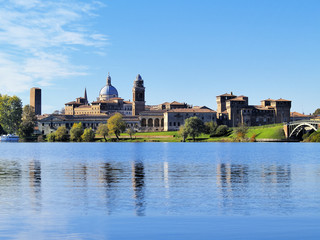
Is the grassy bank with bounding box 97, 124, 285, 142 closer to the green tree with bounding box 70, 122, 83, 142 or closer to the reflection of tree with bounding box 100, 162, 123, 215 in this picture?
the green tree with bounding box 70, 122, 83, 142

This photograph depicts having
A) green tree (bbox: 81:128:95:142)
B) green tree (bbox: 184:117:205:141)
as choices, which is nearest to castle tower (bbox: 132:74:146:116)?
green tree (bbox: 81:128:95:142)

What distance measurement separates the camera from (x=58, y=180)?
24.6 m

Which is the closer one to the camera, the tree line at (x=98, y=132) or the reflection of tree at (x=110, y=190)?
the reflection of tree at (x=110, y=190)

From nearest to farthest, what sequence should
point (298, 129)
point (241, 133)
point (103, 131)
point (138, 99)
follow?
point (298, 129) < point (241, 133) < point (103, 131) < point (138, 99)

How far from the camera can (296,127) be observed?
106188mm

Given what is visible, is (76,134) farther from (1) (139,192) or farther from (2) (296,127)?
(1) (139,192)

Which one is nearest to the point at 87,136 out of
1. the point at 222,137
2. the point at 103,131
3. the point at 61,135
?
the point at 103,131

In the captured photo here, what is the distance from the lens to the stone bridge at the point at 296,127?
102 m

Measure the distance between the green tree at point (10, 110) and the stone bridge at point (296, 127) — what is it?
76595 millimetres

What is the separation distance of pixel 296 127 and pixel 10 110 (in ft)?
268

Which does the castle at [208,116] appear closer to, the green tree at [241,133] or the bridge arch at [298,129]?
the green tree at [241,133]

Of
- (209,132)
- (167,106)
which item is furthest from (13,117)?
(167,106)

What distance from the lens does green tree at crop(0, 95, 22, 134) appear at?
469 ft

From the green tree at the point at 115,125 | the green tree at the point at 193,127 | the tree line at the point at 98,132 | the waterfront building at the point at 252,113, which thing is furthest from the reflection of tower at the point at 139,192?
the waterfront building at the point at 252,113
